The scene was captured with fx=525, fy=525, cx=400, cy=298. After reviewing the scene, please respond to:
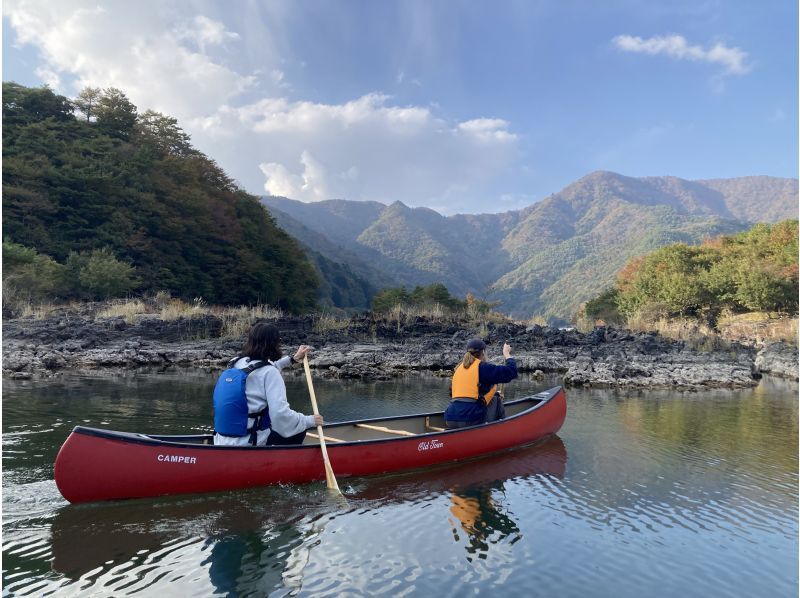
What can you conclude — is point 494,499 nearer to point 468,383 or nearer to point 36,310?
point 468,383

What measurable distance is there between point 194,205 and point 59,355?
17714 mm

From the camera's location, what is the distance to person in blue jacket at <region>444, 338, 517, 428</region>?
8.49m

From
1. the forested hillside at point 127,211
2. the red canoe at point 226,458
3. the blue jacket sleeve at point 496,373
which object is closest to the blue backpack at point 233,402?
the red canoe at point 226,458

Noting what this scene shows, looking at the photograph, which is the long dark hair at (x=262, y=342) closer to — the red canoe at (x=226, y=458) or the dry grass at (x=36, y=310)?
the red canoe at (x=226, y=458)

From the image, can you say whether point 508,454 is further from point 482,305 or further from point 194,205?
point 194,205

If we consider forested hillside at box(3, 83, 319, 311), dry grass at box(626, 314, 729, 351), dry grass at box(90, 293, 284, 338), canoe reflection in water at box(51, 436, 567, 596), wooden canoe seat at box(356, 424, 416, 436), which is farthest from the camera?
forested hillside at box(3, 83, 319, 311)

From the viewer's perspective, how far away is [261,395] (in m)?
6.40

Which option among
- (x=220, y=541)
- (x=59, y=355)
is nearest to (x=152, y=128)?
(x=59, y=355)

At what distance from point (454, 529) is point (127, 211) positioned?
1193 inches

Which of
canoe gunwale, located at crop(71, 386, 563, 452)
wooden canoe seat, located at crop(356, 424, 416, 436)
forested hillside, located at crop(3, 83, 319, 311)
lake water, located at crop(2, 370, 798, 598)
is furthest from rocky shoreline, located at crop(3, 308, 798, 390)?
wooden canoe seat, located at crop(356, 424, 416, 436)

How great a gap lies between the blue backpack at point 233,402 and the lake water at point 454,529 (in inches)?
31.3

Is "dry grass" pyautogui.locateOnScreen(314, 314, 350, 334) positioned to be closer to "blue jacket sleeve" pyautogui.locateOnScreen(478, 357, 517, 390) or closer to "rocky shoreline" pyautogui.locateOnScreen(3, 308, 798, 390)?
"rocky shoreline" pyautogui.locateOnScreen(3, 308, 798, 390)

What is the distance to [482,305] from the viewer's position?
34.9 meters

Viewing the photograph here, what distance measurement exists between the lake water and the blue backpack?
2.61 ft
